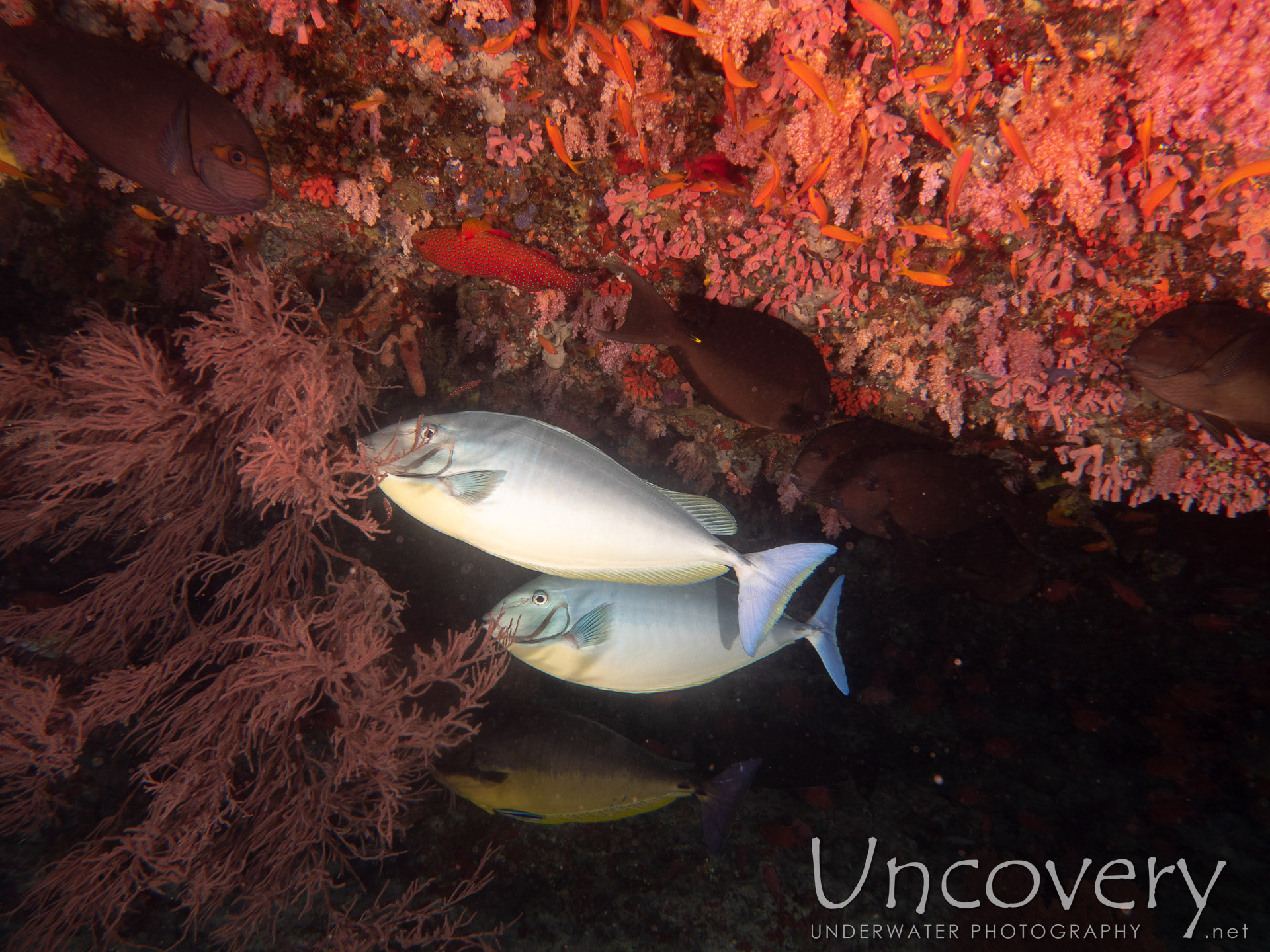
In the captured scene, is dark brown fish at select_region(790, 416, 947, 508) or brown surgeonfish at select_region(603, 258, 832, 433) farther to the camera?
dark brown fish at select_region(790, 416, 947, 508)

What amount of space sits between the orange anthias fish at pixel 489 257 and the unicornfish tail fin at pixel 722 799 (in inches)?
137

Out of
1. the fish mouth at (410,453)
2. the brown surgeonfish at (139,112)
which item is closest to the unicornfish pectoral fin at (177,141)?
the brown surgeonfish at (139,112)

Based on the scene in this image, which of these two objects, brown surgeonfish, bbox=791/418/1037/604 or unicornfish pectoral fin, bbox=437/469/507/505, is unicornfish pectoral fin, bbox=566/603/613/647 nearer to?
unicornfish pectoral fin, bbox=437/469/507/505

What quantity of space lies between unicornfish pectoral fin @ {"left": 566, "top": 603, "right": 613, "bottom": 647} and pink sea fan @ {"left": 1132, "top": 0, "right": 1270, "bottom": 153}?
3.09m

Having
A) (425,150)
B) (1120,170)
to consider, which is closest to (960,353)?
(1120,170)

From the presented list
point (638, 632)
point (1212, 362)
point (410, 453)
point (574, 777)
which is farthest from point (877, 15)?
point (574, 777)

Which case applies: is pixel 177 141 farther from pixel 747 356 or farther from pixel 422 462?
pixel 747 356

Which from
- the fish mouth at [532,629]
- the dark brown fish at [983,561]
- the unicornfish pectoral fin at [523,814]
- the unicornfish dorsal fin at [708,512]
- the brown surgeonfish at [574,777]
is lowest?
the unicornfish pectoral fin at [523,814]

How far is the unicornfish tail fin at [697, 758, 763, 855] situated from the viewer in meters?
3.04

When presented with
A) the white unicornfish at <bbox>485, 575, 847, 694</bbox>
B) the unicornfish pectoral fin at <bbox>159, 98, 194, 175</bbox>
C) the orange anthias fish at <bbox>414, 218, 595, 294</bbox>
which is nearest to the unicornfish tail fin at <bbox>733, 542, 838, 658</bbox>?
the white unicornfish at <bbox>485, 575, 847, 694</bbox>

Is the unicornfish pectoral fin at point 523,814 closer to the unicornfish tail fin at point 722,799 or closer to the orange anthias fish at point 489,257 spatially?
the unicornfish tail fin at point 722,799

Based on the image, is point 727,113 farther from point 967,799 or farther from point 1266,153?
point 967,799

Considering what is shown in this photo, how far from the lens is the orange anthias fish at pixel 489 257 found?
7.22 ft

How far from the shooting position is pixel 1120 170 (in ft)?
5.03
